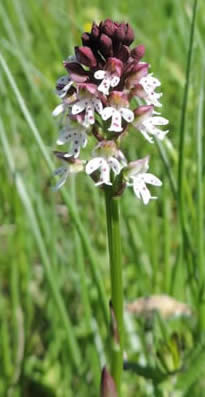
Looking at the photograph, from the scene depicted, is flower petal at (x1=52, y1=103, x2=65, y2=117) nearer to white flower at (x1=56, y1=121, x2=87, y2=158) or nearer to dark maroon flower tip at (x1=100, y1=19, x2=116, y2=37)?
white flower at (x1=56, y1=121, x2=87, y2=158)

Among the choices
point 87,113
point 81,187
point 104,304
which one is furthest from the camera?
point 81,187

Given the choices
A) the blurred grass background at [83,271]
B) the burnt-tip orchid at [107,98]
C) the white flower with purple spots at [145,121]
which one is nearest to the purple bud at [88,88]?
the burnt-tip orchid at [107,98]

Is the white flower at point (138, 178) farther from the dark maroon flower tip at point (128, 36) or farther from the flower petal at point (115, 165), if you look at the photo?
the dark maroon flower tip at point (128, 36)

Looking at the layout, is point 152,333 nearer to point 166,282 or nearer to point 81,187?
point 166,282

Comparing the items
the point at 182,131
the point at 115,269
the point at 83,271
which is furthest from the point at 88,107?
the point at 83,271

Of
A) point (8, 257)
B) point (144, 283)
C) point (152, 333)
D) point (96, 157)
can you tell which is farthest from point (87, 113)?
point (8, 257)

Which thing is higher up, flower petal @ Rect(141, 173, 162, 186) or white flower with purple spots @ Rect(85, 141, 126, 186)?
white flower with purple spots @ Rect(85, 141, 126, 186)

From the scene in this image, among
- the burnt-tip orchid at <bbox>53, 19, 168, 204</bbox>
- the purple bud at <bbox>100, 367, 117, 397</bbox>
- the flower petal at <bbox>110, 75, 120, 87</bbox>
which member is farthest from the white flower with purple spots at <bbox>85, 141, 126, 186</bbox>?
the purple bud at <bbox>100, 367, 117, 397</bbox>
